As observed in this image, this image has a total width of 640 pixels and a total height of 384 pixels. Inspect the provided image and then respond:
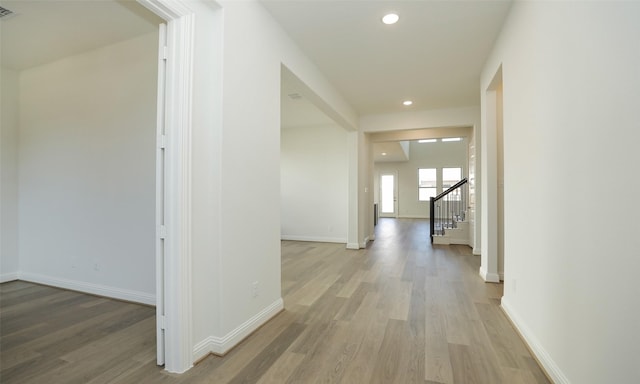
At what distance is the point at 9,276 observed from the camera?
3822 millimetres

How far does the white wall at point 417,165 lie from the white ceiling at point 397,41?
906cm

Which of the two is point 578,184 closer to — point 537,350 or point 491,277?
point 537,350

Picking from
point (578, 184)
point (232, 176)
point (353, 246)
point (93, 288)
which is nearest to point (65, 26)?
point (232, 176)

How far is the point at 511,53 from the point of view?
2629 millimetres

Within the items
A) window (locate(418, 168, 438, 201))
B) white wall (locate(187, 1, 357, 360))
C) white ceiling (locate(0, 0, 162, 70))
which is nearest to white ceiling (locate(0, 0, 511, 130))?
white ceiling (locate(0, 0, 162, 70))

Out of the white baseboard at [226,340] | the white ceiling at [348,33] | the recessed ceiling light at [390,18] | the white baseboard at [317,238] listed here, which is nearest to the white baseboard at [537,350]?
the white baseboard at [226,340]

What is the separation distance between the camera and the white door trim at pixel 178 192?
1.86 m

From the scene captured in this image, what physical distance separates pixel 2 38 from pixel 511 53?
5051 mm

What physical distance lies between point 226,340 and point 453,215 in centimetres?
679

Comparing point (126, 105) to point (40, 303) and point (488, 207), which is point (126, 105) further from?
point (488, 207)

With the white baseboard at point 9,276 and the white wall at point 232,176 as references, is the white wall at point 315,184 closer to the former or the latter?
the white wall at point 232,176

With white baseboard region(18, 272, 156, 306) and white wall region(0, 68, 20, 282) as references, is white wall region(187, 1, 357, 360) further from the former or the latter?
white wall region(0, 68, 20, 282)

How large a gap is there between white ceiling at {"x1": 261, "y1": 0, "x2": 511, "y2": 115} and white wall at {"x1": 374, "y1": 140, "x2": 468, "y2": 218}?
9.06 metres

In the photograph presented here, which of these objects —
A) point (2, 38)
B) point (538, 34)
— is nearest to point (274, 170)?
point (538, 34)
